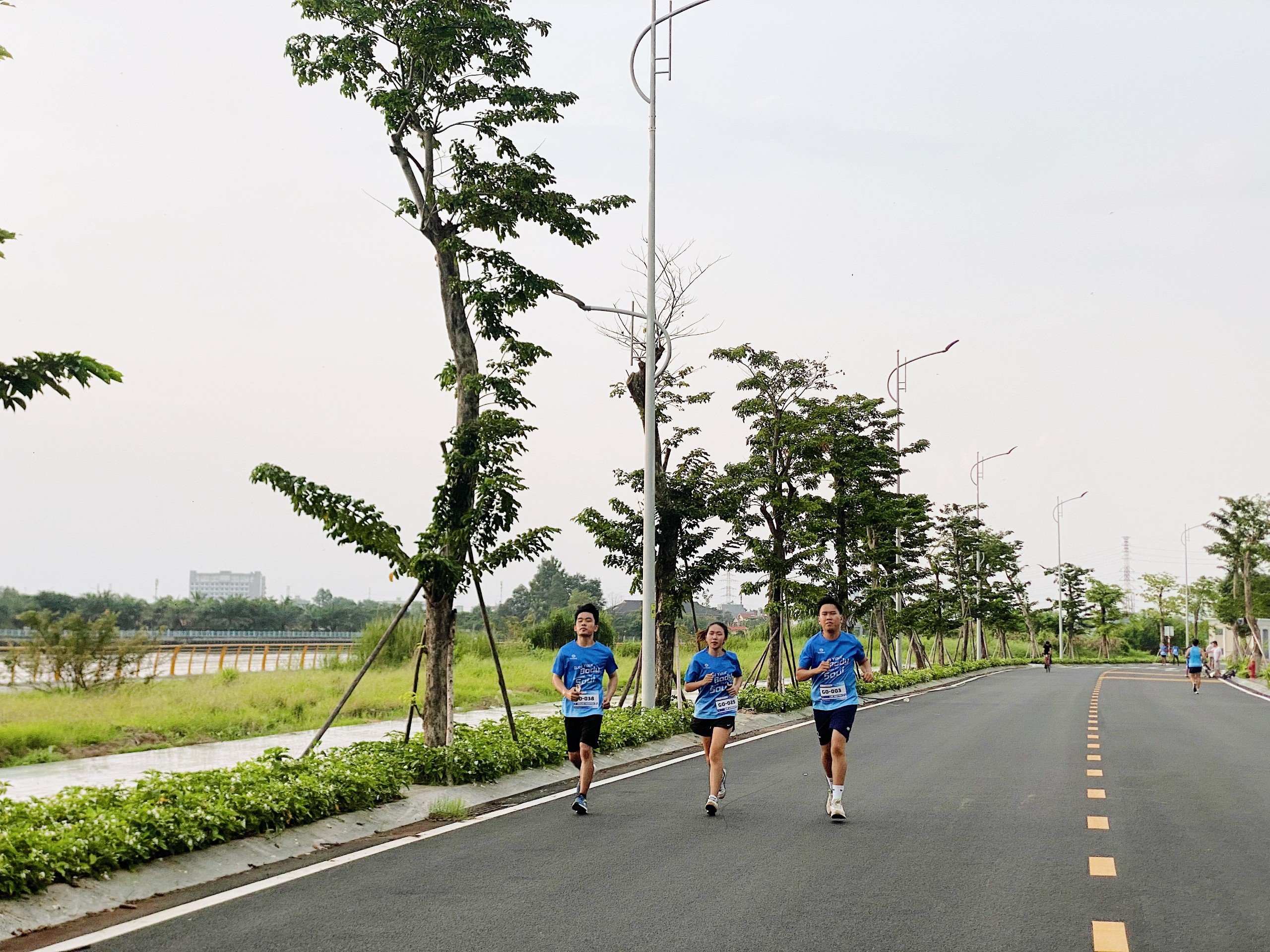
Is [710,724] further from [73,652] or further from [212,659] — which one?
[212,659]

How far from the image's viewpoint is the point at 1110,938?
6.41m

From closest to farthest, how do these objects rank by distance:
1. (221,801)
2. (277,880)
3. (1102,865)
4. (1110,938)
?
(1110,938)
(277,880)
(1102,865)
(221,801)

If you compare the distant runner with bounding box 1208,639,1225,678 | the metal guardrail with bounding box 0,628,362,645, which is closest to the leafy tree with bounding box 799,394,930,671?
the distant runner with bounding box 1208,639,1225,678

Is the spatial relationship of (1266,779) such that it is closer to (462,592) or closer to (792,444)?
(462,592)

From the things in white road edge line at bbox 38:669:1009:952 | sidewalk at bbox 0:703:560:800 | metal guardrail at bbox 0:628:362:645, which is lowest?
sidewalk at bbox 0:703:560:800

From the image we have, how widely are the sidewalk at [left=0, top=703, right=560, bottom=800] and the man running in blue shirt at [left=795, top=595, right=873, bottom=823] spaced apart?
202 inches

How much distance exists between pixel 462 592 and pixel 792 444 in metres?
16.1

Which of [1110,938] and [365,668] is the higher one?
[365,668]

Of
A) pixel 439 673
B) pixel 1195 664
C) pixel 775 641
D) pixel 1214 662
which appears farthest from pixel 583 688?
pixel 1214 662

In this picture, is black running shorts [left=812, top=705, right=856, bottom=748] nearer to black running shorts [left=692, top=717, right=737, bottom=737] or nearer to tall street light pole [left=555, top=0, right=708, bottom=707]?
black running shorts [left=692, top=717, right=737, bottom=737]

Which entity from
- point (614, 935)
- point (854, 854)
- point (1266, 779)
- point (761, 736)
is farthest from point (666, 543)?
point (614, 935)

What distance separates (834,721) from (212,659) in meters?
50.9

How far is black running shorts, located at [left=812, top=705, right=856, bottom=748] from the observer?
10.6 m

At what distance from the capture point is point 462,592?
519 inches
